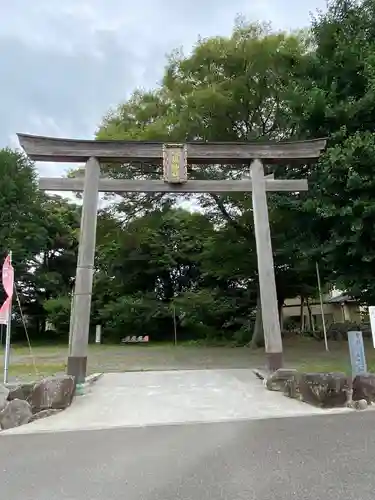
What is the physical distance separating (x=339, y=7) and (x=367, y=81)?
2.62 meters

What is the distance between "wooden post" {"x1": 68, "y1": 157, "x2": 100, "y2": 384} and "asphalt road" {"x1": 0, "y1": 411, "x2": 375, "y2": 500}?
2569mm

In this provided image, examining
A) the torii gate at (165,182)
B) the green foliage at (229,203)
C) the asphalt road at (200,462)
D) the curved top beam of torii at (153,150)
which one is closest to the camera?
the asphalt road at (200,462)

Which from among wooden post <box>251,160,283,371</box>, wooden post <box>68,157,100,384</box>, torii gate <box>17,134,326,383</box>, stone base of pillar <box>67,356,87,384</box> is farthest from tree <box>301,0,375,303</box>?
stone base of pillar <box>67,356,87,384</box>

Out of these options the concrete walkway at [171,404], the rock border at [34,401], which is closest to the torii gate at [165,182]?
the concrete walkway at [171,404]

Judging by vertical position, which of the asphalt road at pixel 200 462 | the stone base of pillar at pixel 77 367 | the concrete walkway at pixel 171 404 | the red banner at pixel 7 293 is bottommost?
the asphalt road at pixel 200 462

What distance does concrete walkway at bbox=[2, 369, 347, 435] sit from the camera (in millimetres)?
4977

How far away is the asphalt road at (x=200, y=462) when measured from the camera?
9.11 feet

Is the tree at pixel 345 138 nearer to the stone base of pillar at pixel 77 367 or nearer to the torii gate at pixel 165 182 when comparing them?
the torii gate at pixel 165 182

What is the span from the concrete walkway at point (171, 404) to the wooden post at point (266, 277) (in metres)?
0.65

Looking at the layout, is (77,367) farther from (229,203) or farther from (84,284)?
(229,203)

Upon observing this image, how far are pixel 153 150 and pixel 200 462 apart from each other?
625cm

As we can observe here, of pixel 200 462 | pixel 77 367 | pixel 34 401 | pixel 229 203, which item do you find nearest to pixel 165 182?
pixel 77 367

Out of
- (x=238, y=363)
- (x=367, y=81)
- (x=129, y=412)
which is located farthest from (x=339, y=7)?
(x=129, y=412)

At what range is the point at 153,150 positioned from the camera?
27.2 feet
